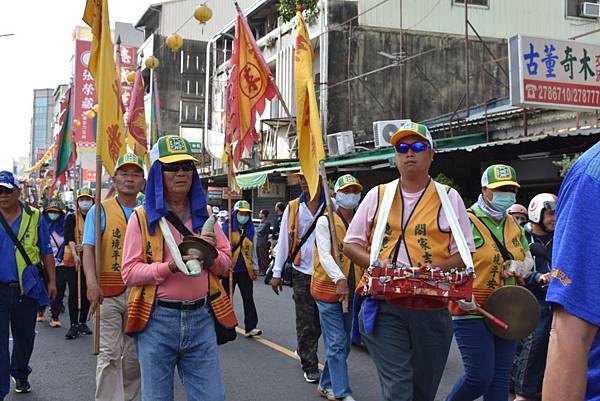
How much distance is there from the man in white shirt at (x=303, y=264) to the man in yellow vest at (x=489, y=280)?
1.98 meters

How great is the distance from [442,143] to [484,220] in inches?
388

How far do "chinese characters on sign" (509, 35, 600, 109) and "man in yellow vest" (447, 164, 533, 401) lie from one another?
245 inches

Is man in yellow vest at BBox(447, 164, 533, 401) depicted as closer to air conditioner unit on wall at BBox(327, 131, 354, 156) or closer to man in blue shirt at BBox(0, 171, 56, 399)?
man in blue shirt at BBox(0, 171, 56, 399)

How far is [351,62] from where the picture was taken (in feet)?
71.2

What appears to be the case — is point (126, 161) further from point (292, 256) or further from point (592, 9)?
point (592, 9)

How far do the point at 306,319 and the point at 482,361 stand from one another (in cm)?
255

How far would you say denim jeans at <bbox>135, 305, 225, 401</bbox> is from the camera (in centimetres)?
357

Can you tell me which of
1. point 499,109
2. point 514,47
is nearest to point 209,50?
point 499,109

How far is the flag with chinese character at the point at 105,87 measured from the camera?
489cm

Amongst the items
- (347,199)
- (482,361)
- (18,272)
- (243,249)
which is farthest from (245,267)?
(482,361)

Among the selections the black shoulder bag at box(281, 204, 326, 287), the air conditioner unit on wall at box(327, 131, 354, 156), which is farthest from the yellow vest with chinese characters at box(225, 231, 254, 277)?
the air conditioner unit on wall at box(327, 131, 354, 156)

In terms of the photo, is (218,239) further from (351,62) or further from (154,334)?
(351,62)

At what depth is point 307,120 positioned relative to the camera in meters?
5.77

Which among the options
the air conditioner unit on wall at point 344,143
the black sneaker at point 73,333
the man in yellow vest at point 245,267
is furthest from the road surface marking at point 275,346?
the air conditioner unit on wall at point 344,143
